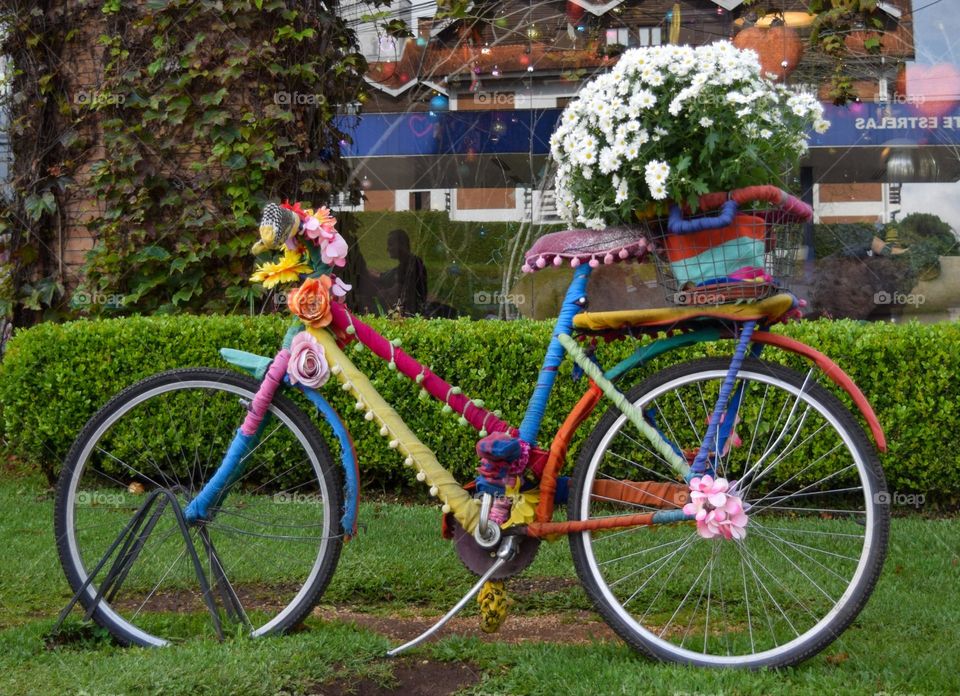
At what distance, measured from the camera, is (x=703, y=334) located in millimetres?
2922

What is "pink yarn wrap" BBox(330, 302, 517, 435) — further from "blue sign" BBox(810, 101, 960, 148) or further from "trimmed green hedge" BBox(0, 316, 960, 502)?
"blue sign" BBox(810, 101, 960, 148)

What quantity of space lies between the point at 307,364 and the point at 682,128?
52.4 inches

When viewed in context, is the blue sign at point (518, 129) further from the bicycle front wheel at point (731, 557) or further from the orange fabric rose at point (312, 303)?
the orange fabric rose at point (312, 303)

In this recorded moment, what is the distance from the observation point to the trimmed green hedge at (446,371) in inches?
197

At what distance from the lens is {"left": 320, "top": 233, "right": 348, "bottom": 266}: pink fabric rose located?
3.03m

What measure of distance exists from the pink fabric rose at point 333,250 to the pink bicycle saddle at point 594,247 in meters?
0.62

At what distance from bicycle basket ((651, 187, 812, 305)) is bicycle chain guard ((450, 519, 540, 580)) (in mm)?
867

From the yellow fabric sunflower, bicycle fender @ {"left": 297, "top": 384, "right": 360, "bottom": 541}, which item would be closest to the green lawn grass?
bicycle fender @ {"left": 297, "top": 384, "right": 360, "bottom": 541}

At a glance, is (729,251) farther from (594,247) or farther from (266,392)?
(266,392)

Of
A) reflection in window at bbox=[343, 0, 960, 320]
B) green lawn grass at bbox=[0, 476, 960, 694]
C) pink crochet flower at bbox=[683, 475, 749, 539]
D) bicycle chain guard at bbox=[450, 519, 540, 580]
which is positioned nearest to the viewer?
green lawn grass at bbox=[0, 476, 960, 694]

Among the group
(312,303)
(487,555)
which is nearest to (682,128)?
(312,303)

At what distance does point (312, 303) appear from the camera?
3.01m

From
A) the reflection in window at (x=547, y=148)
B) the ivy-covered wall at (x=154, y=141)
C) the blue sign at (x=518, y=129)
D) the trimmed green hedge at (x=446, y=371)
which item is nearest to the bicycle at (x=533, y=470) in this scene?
the trimmed green hedge at (x=446, y=371)

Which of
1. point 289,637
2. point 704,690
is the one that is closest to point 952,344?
point 704,690
